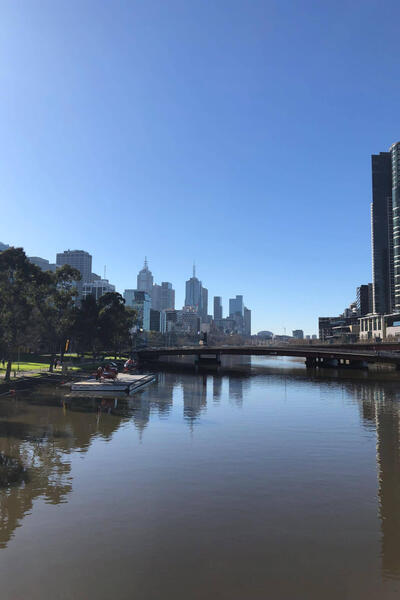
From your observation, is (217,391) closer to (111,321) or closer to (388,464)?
(388,464)

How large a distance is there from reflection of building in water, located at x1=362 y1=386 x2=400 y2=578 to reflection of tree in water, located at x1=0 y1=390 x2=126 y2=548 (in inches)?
692

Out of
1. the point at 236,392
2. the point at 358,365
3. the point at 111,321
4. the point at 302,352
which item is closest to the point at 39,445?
the point at 236,392

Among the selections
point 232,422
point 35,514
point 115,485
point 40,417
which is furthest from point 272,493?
point 40,417

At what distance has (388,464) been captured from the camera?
34000mm

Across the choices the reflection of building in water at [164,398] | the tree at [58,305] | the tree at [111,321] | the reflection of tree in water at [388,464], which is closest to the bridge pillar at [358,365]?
the reflection of tree in water at [388,464]

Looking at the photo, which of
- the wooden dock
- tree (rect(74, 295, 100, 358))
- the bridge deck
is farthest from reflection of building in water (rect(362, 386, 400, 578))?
tree (rect(74, 295, 100, 358))

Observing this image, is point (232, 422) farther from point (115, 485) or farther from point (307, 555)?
point (307, 555)

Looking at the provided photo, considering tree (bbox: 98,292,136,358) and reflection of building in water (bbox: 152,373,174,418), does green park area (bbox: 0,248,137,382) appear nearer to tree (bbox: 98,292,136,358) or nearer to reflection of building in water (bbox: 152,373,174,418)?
tree (bbox: 98,292,136,358)

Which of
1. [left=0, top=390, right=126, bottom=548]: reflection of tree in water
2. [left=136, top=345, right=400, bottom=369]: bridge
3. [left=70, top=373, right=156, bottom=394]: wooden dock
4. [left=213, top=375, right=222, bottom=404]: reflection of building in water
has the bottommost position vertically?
[left=213, top=375, right=222, bottom=404]: reflection of building in water

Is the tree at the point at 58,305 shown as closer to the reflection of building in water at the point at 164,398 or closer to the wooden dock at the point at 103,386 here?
the wooden dock at the point at 103,386

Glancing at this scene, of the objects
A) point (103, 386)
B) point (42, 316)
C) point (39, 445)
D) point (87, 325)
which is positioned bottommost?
point (39, 445)

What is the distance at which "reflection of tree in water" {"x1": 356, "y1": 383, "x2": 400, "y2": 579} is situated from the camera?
19344 millimetres

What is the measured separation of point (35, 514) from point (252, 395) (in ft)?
206

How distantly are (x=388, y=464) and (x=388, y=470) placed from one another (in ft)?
6.32
